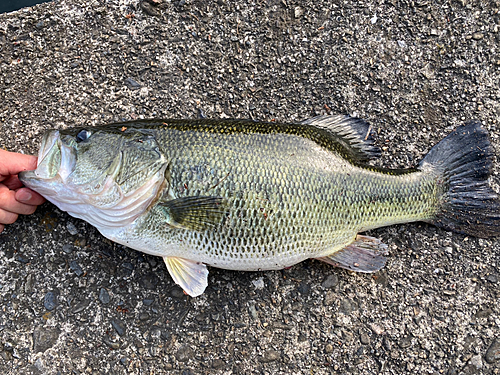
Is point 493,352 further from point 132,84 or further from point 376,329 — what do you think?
point 132,84

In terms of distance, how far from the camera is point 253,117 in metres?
2.75

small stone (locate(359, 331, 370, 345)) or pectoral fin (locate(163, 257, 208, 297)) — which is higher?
pectoral fin (locate(163, 257, 208, 297))

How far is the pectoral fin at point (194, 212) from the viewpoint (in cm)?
215

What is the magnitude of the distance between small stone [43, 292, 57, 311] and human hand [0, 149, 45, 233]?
60cm

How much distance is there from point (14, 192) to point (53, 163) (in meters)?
0.54

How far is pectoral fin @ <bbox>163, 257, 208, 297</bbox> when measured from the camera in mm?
2357

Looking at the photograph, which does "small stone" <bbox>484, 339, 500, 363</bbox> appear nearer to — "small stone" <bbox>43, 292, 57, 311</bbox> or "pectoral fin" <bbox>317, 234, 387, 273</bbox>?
"pectoral fin" <bbox>317, 234, 387, 273</bbox>

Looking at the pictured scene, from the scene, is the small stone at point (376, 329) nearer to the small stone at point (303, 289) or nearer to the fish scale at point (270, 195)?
the small stone at point (303, 289)

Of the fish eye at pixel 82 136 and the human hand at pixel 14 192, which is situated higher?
the fish eye at pixel 82 136

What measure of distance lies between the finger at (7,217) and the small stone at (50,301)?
60 centimetres

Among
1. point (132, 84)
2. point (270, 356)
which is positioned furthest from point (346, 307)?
point (132, 84)

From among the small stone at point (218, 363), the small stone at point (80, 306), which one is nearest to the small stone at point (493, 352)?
the small stone at point (218, 363)

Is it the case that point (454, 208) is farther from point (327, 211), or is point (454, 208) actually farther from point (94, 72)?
point (94, 72)

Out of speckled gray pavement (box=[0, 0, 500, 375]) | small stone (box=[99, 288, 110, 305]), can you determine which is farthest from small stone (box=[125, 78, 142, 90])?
small stone (box=[99, 288, 110, 305])
